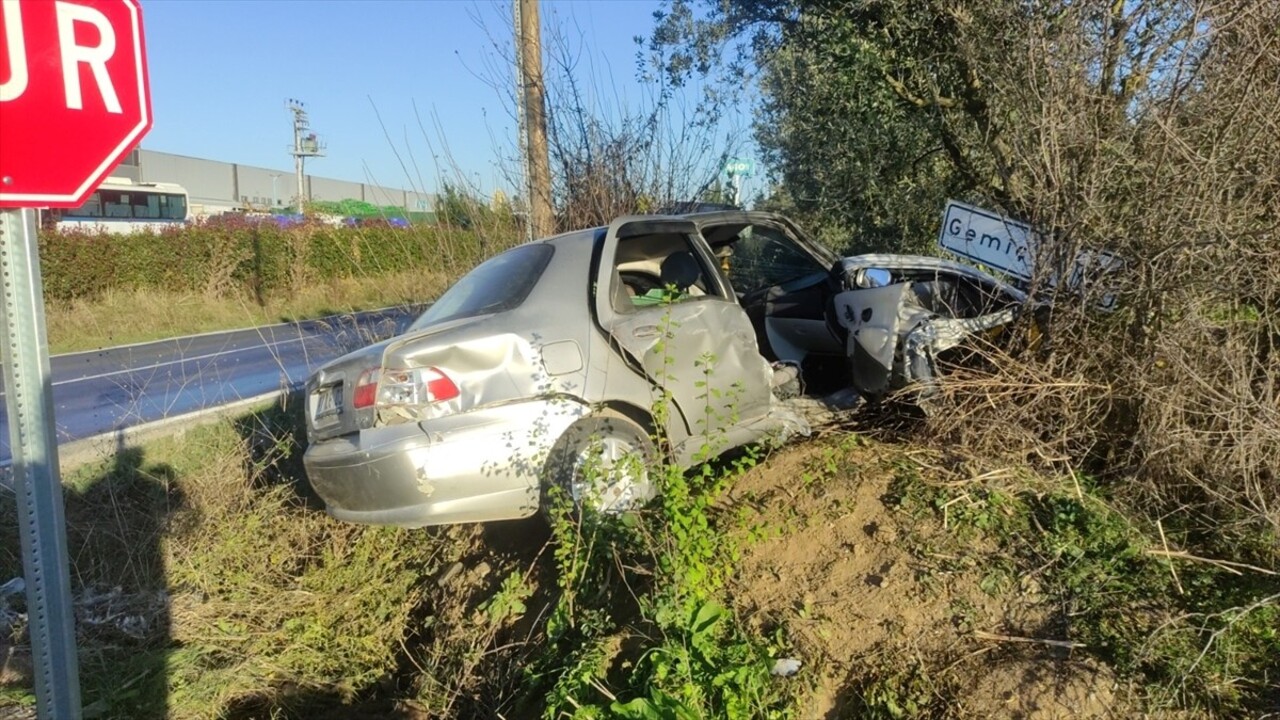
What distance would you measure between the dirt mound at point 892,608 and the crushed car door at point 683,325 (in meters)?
0.72

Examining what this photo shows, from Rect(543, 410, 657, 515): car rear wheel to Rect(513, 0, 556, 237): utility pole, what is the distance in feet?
14.5

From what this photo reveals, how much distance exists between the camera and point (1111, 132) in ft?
15.3

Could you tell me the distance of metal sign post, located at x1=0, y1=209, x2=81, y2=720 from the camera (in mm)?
2184

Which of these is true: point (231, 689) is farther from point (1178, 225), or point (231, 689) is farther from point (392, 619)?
point (1178, 225)

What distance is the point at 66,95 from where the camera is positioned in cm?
223

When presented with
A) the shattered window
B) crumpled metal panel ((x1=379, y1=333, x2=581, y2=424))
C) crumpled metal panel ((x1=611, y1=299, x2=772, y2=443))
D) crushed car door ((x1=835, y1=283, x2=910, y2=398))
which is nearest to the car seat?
crumpled metal panel ((x1=611, y1=299, x2=772, y2=443))

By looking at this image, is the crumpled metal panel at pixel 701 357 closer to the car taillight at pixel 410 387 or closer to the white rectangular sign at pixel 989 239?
the car taillight at pixel 410 387

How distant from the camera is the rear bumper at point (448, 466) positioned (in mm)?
4352

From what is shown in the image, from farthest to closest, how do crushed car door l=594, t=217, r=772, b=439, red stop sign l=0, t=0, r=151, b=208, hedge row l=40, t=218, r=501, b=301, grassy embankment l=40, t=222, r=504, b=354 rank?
hedge row l=40, t=218, r=501, b=301, grassy embankment l=40, t=222, r=504, b=354, crushed car door l=594, t=217, r=772, b=439, red stop sign l=0, t=0, r=151, b=208

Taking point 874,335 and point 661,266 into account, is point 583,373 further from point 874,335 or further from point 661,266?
point 874,335

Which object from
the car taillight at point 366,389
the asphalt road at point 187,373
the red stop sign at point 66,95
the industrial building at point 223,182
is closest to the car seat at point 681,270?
the car taillight at point 366,389

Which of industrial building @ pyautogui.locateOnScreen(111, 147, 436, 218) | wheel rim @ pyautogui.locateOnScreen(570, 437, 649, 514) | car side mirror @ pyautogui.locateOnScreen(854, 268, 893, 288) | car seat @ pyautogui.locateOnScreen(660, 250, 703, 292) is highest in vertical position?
industrial building @ pyautogui.locateOnScreen(111, 147, 436, 218)

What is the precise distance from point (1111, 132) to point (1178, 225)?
0.64 metres

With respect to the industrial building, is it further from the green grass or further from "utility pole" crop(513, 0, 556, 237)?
"utility pole" crop(513, 0, 556, 237)
